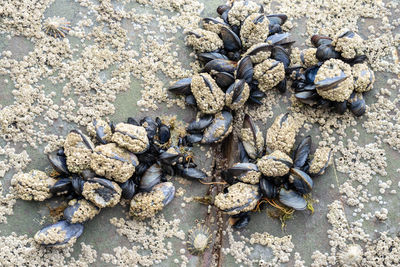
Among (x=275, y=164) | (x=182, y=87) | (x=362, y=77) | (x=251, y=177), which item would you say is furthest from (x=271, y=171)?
(x=362, y=77)

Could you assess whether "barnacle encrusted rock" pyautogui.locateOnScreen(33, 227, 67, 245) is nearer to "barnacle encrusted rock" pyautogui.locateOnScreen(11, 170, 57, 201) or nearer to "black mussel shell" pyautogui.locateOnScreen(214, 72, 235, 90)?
"barnacle encrusted rock" pyautogui.locateOnScreen(11, 170, 57, 201)

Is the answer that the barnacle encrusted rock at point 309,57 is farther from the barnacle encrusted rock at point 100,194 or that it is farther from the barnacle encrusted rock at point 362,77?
the barnacle encrusted rock at point 100,194

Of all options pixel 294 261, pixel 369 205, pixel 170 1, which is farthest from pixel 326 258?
pixel 170 1

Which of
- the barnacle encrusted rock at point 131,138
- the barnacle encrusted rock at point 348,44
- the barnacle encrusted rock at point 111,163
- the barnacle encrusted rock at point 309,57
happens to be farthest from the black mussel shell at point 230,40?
the barnacle encrusted rock at point 111,163

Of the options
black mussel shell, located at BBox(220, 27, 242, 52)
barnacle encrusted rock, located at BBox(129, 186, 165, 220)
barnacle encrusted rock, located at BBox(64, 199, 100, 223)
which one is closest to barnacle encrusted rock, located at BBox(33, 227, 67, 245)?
barnacle encrusted rock, located at BBox(64, 199, 100, 223)

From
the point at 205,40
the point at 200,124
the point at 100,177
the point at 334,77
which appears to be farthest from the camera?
the point at 205,40

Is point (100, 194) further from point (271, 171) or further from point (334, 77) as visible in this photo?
point (334, 77)
